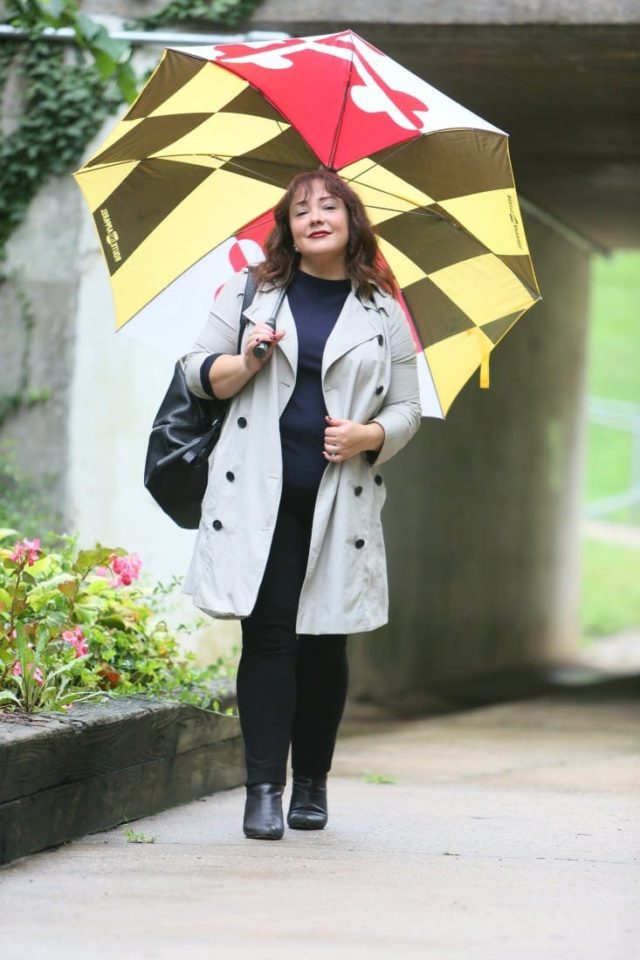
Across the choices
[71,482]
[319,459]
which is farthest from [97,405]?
[319,459]

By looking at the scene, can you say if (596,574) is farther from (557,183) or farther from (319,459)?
A: (319,459)

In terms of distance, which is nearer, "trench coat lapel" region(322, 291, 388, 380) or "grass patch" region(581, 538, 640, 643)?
"trench coat lapel" region(322, 291, 388, 380)

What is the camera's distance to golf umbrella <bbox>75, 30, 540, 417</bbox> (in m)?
4.24

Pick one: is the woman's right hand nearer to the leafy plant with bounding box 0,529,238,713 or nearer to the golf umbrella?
the golf umbrella

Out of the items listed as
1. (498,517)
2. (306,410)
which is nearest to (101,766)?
(306,410)

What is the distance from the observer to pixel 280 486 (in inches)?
155

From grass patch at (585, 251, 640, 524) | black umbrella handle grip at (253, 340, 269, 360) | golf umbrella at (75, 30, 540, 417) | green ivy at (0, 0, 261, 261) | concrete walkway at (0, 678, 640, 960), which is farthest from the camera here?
grass patch at (585, 251, 640, 524)

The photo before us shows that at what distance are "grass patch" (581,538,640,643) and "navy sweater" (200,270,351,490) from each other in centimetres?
1450

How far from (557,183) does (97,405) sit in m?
5.09

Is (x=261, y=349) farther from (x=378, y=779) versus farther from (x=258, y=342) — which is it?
(x=378, y=779)

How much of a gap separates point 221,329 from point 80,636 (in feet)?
3.31

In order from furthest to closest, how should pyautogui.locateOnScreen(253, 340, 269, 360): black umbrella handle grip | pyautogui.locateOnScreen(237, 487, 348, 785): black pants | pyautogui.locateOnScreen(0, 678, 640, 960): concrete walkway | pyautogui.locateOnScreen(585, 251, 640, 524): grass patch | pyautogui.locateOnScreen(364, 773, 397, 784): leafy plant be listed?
pyautogui.locateOnScreen(585, 251, 640, 524): grass patch, pyautogui.locateOnScreen(364, 773, 397, 784): leafy plant, pyautogui.locateOnScreen(237, 487, 348, 785): black pants, pyautogui.locateOnScreen(253, 340, 269, 360): black umbrella handle grip, pyautogui.locateOnScreen(0, 678, 640, 960): concrete walkway

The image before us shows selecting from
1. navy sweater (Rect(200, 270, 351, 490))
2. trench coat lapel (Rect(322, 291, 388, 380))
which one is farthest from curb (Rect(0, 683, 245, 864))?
trench coat lapel (Rect(322, 291, 388, 380))

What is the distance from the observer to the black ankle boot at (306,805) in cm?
432
